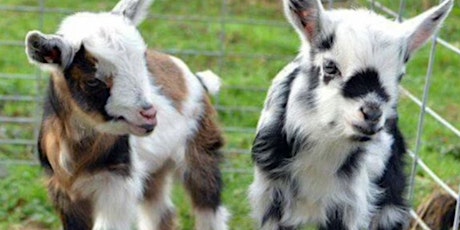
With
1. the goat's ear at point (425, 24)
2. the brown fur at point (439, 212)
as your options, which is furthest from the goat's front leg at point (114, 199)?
the brown fur at point (439, 212)

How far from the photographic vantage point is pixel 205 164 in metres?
5.19

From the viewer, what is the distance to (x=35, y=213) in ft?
18.9

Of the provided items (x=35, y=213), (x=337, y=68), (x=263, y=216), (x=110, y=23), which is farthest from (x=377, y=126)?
(x=35, y=213)

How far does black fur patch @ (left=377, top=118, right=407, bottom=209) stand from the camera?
4.87 m

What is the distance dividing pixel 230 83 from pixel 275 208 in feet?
11.9

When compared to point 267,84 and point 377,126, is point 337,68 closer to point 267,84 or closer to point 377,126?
point 377,126

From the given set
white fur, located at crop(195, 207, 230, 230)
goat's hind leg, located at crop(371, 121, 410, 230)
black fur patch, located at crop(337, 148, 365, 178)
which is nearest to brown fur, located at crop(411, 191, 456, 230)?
goat's hind leg, located at crop(371, 121, 410, 230)

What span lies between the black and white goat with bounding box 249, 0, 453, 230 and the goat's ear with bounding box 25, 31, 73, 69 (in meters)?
0.94

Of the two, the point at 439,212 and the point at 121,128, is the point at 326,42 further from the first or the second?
the point at 439,212

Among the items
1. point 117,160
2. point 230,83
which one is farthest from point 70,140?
point 230,83

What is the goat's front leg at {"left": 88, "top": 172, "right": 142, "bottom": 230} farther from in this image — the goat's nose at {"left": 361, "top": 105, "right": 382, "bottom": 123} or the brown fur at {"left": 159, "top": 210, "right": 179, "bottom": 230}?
the goat's nose at {"left": 361, "top": 105, "right": 382, "bottom": 123}

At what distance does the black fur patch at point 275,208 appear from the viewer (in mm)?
4586

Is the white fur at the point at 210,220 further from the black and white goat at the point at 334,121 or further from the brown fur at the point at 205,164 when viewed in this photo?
the black and white goat at the point at 334,121

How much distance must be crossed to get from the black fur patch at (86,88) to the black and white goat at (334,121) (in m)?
0.76
